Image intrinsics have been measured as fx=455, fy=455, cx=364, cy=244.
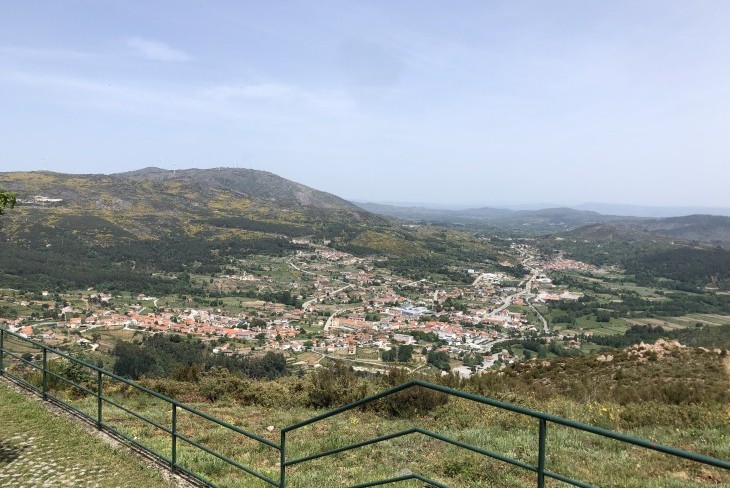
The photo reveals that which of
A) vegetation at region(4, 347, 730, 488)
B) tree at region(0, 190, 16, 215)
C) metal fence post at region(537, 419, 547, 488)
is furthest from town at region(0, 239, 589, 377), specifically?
metal fence post at region(537, 419, 547, 488)

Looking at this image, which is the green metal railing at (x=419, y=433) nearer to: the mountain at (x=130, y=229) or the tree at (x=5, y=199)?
the tree at (x=5, y=199)

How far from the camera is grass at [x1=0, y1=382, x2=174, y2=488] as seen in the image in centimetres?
507

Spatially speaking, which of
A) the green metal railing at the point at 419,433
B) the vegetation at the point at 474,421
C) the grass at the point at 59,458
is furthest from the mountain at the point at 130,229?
the green metal railing at the point at 419,433

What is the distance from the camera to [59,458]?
5.59 meters

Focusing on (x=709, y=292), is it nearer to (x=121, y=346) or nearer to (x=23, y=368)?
(x=121, y=346)

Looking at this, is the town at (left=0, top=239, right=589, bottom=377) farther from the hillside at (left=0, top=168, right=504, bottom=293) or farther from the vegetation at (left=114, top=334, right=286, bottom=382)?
the hillside at (left=0, top=168, right=504, bottom=293)

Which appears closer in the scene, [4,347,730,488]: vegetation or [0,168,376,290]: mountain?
[4,347,730,488]: vegetation

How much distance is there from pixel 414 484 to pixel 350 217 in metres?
191

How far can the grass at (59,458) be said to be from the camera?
→ 5.07 meters

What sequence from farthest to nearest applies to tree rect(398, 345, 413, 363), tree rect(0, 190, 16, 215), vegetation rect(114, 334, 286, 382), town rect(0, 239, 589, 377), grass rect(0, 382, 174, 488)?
1. town rect(0, 239, 589, 377)
2. tree rect(398, 345, 413, 363)
3. vegetation rect(114, 334, 286, 382)
4. tree rect(0, 190, 16, 215)
5. grass rect(0, 382, 174, 488)

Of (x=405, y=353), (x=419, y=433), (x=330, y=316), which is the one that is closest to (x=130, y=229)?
(x=330, y=316)

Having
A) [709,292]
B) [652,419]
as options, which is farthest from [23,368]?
[709,292]

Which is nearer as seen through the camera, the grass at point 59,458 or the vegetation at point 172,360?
the grass at point 59,458

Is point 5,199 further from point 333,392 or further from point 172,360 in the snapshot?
point 172,360
